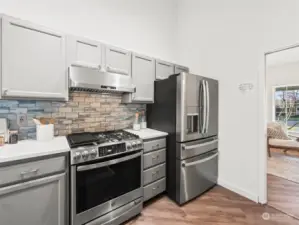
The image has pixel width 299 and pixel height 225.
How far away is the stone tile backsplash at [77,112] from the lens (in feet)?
6.14

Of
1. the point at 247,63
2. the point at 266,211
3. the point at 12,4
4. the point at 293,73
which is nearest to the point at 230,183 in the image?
the point at 266,211

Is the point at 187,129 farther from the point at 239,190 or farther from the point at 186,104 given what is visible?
the point at 239,190

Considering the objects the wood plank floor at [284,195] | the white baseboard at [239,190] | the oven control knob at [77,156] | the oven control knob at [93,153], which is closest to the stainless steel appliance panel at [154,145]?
the oven control knob at [93,153]

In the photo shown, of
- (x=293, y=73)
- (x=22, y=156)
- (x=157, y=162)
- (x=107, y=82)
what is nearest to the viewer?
(x=22, y=156)

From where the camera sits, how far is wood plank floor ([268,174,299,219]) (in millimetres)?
2229

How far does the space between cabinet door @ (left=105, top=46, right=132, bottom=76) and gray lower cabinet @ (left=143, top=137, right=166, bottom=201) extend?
41.3 inches

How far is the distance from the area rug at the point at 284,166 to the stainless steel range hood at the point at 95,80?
3396 mm

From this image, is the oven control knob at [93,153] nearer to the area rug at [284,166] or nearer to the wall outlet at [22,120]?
the wall outlet at [22,120]

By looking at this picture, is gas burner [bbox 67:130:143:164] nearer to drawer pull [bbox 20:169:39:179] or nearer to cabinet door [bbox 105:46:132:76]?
drawer pull [bbox 20:169:39:179]

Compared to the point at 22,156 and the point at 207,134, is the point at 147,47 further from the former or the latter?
the point at 22,156

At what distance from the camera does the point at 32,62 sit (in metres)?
1.70

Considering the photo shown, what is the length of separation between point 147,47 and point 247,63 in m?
1.72

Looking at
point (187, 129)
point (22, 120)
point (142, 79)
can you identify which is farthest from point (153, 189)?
point (22, 120)

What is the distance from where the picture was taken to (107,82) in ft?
6.93
